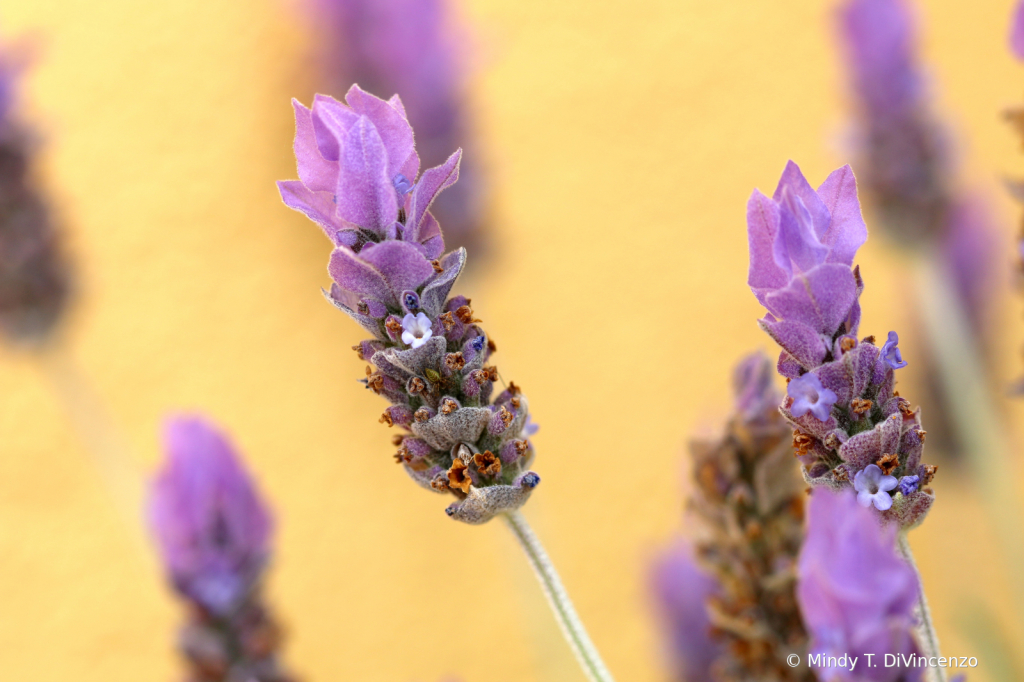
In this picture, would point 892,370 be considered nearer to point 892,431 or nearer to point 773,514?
point 892,431

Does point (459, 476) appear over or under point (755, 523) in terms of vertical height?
over

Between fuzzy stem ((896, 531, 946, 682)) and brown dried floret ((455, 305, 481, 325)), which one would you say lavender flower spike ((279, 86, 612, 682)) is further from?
fuzzy stem ((896, 531, 946, 682))

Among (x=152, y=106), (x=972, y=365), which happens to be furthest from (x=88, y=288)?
(x=972, y=365)

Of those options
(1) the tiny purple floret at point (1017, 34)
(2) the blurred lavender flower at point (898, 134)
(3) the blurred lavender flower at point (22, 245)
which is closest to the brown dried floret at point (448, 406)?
(1) the tiny purple floret at point (1017, 34)

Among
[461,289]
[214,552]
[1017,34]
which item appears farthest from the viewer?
[461,289]

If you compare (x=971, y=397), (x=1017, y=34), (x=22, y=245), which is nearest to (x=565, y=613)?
(x=1017, y=34)

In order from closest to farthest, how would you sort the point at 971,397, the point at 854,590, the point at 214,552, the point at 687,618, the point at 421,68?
the point at 854,590
the point at 214,552
the point at 687,618
the point at 971,397
the point at 421,68

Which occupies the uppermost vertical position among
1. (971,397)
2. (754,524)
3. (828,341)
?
(828,341)

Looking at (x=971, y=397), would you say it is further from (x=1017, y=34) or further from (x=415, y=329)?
(x=415, y=329)
